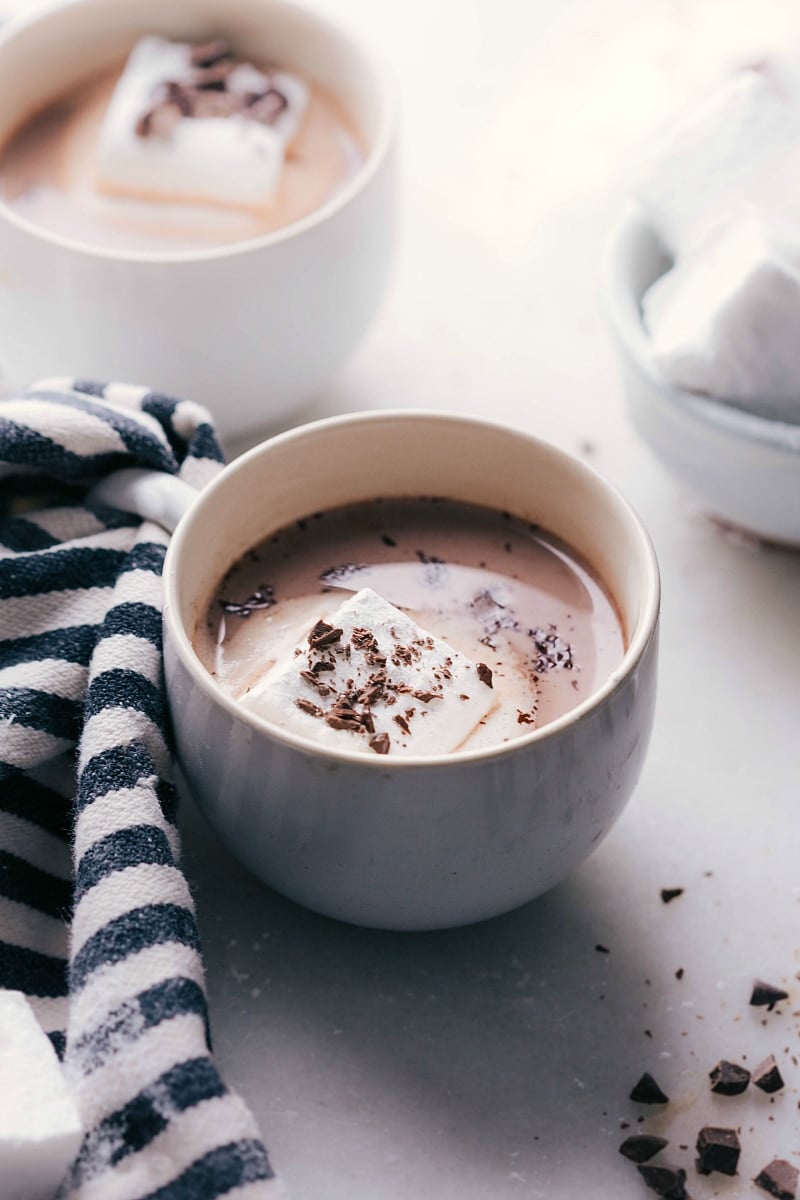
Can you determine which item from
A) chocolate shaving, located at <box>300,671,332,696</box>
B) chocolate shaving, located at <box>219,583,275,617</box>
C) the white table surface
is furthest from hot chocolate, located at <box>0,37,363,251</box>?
chocolate shaving, located at <box>300,671,332,696</box>

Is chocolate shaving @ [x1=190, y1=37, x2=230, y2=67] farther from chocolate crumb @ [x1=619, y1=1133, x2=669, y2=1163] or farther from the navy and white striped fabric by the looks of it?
chocolate crumb @ [x1=619, y1=1133, x2=669, y2=1163]

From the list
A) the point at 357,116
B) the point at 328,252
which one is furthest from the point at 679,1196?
the point at 357,116

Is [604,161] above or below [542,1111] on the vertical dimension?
above

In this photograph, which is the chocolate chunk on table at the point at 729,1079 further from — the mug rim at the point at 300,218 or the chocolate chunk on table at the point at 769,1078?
the mug rim at the point at 300,218

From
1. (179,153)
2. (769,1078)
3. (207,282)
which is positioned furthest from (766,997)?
(179,153)

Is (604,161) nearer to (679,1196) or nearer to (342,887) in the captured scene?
(342,887)
